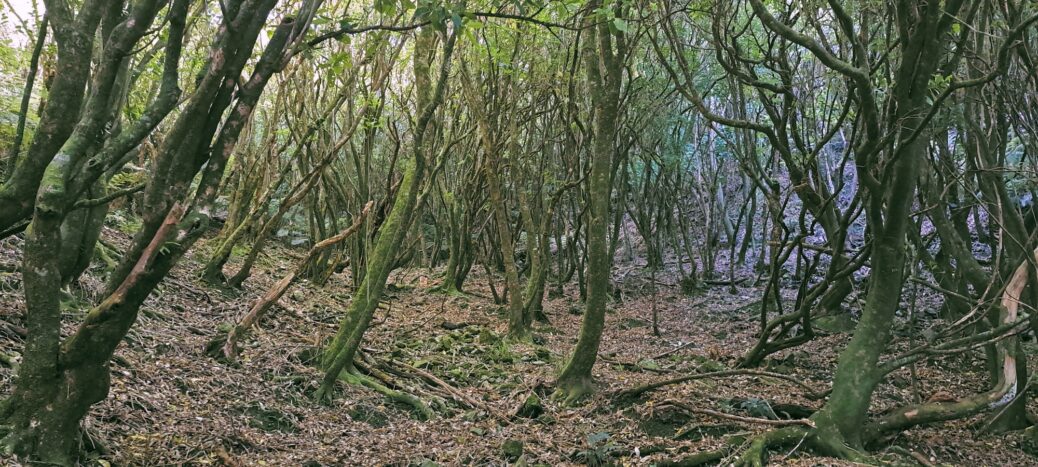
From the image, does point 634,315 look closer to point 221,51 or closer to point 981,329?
point 981,329

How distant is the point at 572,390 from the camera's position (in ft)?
21.6

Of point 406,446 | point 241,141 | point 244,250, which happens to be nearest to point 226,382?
point 406,446

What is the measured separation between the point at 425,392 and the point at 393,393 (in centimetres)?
37

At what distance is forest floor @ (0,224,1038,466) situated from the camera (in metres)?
4.66

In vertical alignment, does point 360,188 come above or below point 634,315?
above

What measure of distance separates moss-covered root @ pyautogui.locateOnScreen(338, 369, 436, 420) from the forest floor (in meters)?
0.10

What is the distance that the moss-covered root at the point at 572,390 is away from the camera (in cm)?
649

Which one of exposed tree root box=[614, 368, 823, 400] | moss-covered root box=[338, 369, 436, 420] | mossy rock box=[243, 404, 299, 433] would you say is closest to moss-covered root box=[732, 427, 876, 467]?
exposed tree root box=[614, 368, 823, 400]

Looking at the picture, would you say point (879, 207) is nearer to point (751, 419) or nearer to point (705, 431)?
point (751, 419)

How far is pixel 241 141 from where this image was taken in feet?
40.4

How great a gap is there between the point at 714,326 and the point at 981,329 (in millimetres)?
5326

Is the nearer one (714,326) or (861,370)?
(861,370)

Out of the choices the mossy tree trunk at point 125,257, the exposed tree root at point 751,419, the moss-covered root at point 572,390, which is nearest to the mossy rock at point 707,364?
the moss-covered root at point 572,390

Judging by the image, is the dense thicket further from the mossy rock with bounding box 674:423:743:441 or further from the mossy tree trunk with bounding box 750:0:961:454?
the mossy rock with bounding box 674:423:743:441
